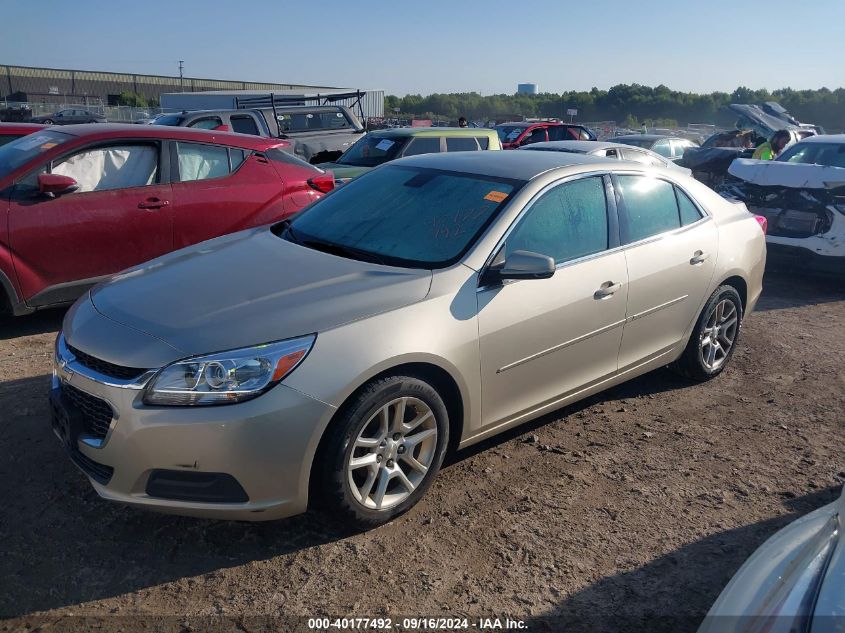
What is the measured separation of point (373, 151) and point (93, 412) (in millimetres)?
8231

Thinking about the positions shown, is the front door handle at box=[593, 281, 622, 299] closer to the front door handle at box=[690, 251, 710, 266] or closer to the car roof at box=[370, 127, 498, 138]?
the front door handle at box=[690, 251, 710, 266]

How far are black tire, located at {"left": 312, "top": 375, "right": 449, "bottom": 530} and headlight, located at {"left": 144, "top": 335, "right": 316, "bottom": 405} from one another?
331 mm

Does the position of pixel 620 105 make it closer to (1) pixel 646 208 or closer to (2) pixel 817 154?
(2) pixel 817 154

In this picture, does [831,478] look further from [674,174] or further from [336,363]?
[336,363]

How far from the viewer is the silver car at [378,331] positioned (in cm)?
281

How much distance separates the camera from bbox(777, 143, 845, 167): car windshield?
8914 millimetres

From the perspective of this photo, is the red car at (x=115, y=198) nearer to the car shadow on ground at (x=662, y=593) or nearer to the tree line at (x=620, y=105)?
the car shadow on ground at (x=662, y=593)

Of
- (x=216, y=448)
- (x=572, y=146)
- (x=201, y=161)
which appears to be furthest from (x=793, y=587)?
(x=572, y=146)

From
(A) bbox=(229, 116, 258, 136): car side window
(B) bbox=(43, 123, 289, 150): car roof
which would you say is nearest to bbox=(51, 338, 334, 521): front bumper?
(B) bbox=(43, 123, 289, 150): car roof

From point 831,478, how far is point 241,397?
3134mm

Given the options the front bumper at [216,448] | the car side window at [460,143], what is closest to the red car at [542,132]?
the car side window at [460,143]

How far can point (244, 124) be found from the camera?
13336 mm

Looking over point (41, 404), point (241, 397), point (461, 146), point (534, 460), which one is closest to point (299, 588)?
point (241, 397)

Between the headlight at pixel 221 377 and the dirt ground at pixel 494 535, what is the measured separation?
2.42ft
